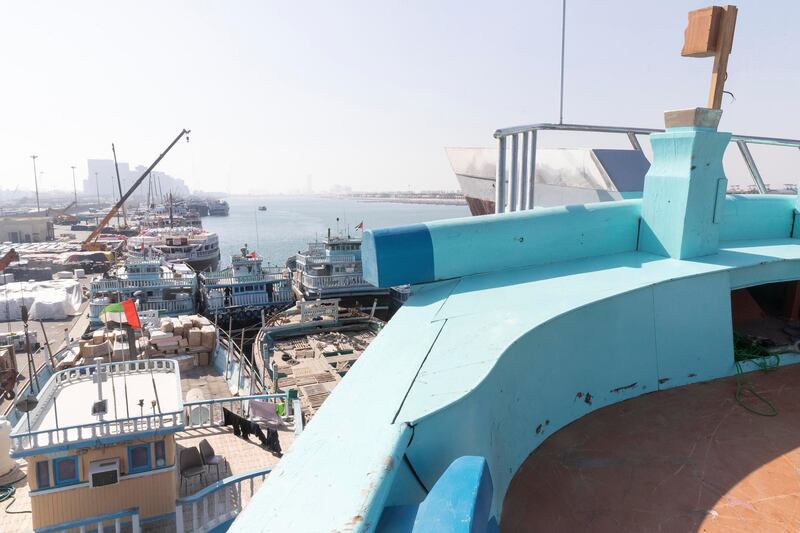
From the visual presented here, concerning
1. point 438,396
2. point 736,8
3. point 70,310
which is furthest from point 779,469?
point 70,310

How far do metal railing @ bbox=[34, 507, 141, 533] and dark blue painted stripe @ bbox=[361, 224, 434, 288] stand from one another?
6.35 metres

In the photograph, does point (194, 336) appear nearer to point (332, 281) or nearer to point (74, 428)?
point (74, 428)

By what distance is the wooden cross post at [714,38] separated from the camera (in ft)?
16.5

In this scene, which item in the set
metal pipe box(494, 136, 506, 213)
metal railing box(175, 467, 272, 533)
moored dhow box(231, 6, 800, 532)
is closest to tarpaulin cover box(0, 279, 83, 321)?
metal railing box(175, 467, 272, 533)

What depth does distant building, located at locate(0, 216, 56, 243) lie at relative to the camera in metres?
78.1

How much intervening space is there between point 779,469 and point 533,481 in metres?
1.54

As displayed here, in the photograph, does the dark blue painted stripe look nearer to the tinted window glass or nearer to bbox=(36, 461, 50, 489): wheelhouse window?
the tinted window glass

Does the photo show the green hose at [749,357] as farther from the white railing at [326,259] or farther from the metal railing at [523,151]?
the white railing at [326,259]

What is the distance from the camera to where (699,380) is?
14.2 ft

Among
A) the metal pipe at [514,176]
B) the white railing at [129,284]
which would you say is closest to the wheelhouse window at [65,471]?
the metal pipe at [514,176]

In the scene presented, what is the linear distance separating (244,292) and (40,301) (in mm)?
14532

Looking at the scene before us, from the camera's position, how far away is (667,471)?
3.00m

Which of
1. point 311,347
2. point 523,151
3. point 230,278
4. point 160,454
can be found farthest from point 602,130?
point 230,278

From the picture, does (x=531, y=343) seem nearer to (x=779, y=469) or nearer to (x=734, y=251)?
(x=779, y=469)
